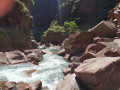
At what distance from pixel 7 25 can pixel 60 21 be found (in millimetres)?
28578

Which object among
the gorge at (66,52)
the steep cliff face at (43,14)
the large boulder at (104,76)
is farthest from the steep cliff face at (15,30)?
the steep cliff face at (43,14)

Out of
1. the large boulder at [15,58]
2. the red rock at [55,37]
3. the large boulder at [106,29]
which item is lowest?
the red rock at [55,37]

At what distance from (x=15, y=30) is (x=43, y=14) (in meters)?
47.2

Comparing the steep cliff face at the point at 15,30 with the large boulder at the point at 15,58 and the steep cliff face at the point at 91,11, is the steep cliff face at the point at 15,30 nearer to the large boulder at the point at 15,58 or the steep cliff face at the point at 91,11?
the large boulder at the point at 15,58

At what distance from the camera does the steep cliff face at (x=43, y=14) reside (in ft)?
188

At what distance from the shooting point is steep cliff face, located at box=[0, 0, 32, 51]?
13.6 m

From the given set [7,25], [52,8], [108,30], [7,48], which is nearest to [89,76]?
[108,30]

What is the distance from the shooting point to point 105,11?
34719 mm

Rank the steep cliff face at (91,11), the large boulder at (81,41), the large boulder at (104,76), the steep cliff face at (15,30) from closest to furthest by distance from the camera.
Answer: the large boulder at (104,76)
the large boulder at (81,41)
the steep cliff face at (15,30)
the steep cliff face at (91,11)

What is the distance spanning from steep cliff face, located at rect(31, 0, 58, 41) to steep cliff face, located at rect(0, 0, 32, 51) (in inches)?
1406

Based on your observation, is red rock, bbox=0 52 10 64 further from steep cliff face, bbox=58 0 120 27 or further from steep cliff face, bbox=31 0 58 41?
steep cliff face, bbox=31 0 58 41

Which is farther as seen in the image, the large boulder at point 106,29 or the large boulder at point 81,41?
the large boulder at point 81,41

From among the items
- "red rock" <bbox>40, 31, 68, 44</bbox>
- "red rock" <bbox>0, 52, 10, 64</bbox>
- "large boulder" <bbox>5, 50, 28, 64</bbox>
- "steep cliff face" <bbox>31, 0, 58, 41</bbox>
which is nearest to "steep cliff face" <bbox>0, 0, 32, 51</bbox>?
"red rock" <bbox>0, 52, 10, 64</bbox>

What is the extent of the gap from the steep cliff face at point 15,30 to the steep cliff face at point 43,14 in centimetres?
3572
